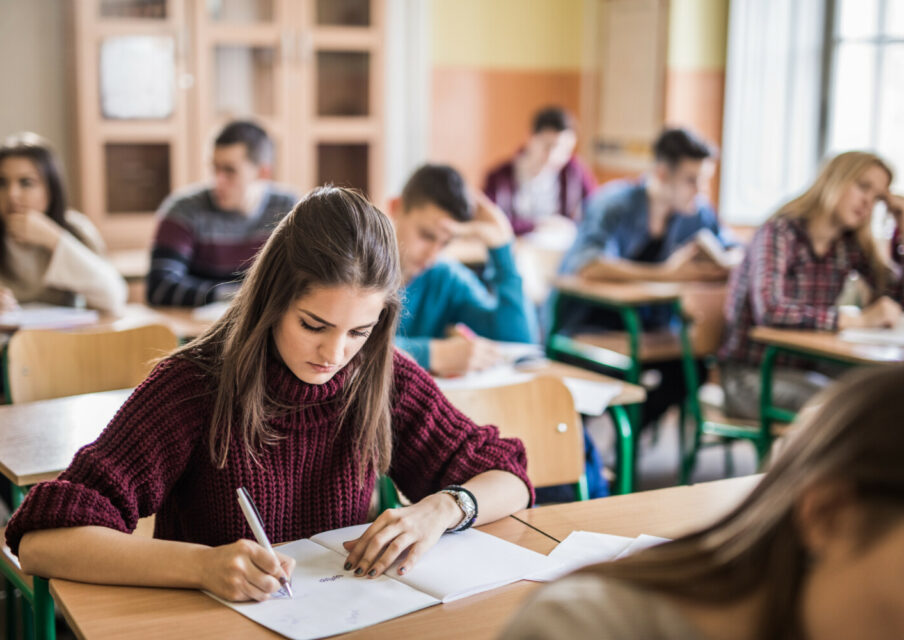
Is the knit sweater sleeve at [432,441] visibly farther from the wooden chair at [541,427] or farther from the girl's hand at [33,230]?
the girl's hand at [33,230]

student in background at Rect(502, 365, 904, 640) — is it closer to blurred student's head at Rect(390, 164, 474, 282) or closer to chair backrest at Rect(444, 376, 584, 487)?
chair backrest at Rect(444, 376, 584, 487)

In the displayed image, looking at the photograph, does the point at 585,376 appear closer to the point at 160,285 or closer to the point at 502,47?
the point at 160,285

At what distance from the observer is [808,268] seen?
3.40 m

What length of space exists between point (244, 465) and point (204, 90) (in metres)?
3.32

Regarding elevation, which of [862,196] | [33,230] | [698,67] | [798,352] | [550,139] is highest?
[698,67]

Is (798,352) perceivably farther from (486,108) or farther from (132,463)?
(486,108)

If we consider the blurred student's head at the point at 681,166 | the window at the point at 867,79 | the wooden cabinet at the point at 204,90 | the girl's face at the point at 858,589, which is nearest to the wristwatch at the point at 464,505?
the girl's face at the point at 858,589

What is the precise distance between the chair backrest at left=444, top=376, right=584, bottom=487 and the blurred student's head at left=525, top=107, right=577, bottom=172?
3.34 meters

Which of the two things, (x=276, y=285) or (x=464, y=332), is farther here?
(x=464, y=332)

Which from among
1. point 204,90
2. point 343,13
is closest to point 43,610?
point 204,90

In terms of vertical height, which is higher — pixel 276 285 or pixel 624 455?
pixel 276 285

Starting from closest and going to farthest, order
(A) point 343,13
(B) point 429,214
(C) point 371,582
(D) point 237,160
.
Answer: (C) point 371,582
(B) point 429,214
(D) point 237,160
(A) point 343,13

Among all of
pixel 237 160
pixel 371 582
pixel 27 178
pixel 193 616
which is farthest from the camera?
pixel 237 160

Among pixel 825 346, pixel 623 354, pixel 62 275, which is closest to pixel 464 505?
pixel 825 346
